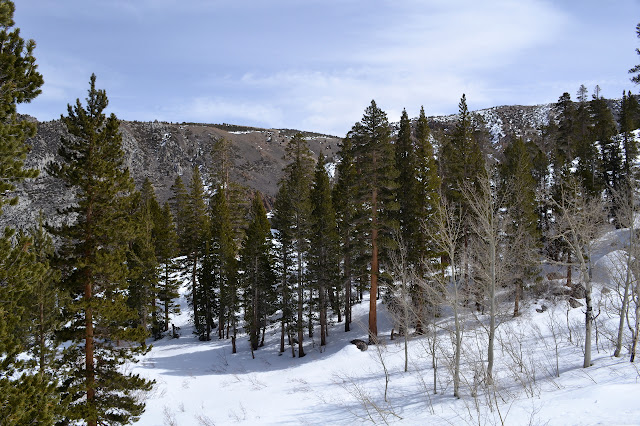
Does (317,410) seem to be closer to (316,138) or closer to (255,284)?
(255,284)

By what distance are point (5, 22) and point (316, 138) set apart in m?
136

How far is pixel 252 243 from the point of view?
32.7 meters

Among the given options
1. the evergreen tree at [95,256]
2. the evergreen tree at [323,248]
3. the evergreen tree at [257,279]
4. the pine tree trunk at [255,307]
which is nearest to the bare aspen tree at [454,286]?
the evergreen tree at [323,248]

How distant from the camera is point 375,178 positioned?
85.6 feet

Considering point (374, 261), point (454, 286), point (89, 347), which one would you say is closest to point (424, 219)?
point (374, 261)

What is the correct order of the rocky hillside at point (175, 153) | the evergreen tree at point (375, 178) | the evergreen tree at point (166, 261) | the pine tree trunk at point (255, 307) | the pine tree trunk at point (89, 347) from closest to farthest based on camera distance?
the pine tree trunk at point (89, 347) < the evergreen tree at point (375, 178) < the pine tree trunk at point (255, 307) < the evergreen tree at point (166, 261) < the rocky hillside at point (175, 153)

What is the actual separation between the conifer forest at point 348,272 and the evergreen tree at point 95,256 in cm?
7

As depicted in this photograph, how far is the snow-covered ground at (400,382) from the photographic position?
1218 cm

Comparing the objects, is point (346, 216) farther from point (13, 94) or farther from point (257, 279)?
point (13, 94)

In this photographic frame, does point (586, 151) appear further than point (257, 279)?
Yes

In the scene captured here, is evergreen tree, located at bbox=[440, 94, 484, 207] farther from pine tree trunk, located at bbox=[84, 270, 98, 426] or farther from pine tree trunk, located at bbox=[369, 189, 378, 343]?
pine tree trunk, located at bbox=[84, 270, 98, 426]

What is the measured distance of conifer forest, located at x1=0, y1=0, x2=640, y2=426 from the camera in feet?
40.0

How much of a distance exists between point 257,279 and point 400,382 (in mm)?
15956

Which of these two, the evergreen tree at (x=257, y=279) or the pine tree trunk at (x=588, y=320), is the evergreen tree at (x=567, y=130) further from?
the evergreen tree at (x=257, y=279)
